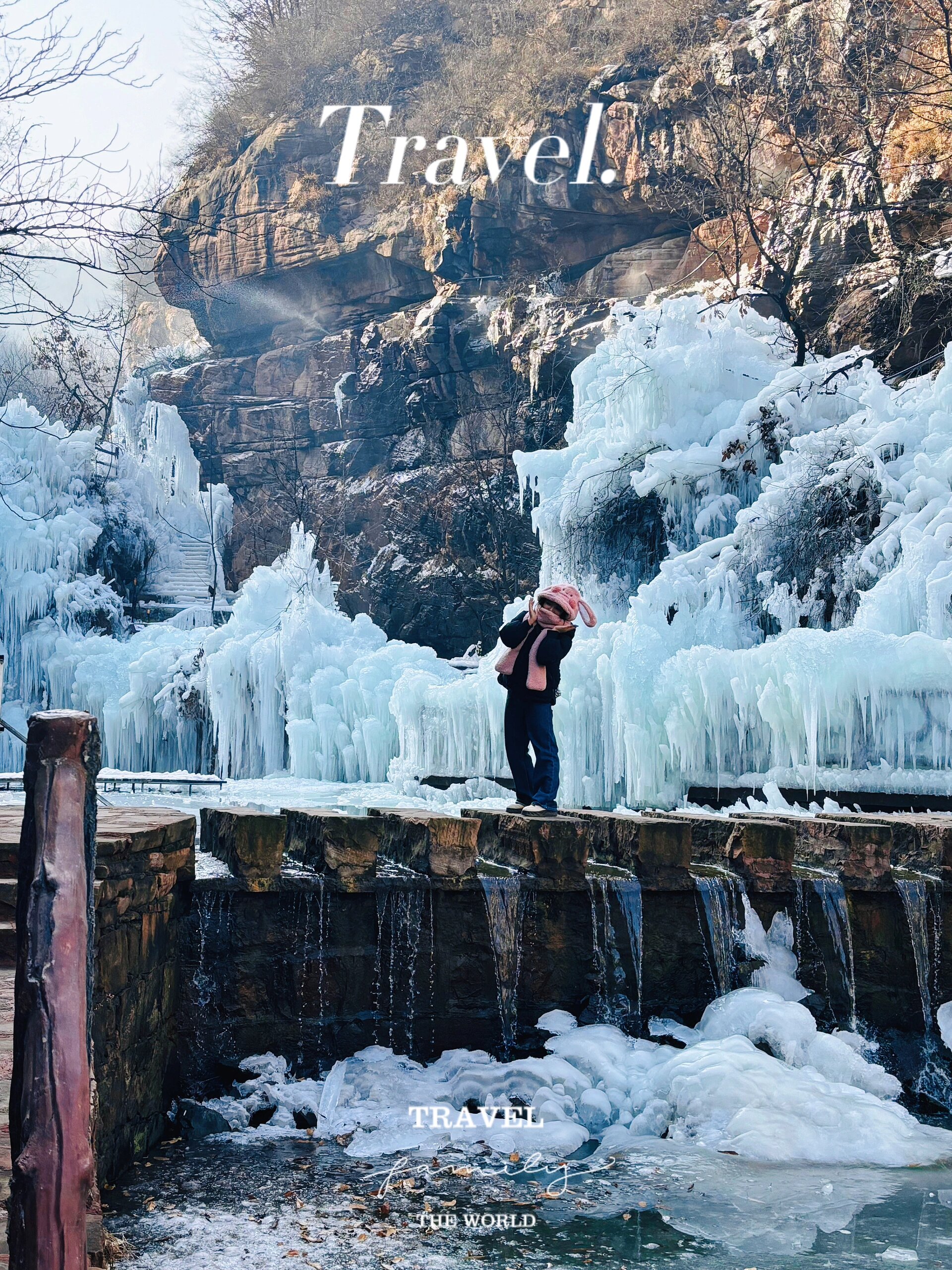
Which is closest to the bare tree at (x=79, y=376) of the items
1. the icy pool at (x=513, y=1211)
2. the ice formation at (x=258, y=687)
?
the ice formation at (x=258, y=687)

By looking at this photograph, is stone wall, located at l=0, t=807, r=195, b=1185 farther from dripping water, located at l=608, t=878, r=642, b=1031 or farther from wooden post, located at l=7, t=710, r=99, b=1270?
dripping water, located at l=608, t=878, r=642, b=1031

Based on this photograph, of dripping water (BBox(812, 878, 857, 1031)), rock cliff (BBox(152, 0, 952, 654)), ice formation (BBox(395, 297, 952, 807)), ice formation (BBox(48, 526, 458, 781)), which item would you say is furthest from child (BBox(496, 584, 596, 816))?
rock cliff (BBox(152, 0, 952, 654))

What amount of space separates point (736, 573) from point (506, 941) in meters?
7.92

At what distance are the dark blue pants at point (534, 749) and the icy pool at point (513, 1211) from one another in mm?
2107

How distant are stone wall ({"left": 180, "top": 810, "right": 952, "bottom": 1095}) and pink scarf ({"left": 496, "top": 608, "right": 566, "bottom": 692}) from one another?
828 millimetres

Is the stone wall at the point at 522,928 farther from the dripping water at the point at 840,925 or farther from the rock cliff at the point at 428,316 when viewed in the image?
the rock cliff at the point at 428,316

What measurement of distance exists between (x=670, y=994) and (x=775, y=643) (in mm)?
4871

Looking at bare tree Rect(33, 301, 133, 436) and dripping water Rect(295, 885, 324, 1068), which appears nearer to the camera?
dripping water Rect(295, 885, 324, 1068)

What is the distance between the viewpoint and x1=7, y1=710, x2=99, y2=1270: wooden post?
2004 mm

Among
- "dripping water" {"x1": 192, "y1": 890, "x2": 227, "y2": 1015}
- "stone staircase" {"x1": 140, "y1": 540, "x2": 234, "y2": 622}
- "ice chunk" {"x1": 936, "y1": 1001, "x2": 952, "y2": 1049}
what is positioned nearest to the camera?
"dripping water" {"x1": 192, "y1": 890, "x2": 227, "y2": 1015}

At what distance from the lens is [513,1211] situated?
4.12m

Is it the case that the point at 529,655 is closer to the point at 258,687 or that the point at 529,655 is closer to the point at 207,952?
the point at 207,952

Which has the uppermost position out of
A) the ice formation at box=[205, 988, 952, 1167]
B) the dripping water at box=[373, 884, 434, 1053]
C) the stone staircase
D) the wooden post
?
the stone staircase

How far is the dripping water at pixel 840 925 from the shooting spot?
589cm
